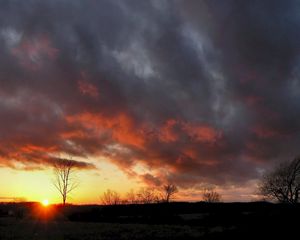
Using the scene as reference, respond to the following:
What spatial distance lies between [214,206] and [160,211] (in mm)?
12253

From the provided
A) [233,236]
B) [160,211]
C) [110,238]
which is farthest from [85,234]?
[160,211]

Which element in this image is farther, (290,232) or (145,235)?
(145,235)

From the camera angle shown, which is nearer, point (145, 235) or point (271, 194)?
point (145, 235)

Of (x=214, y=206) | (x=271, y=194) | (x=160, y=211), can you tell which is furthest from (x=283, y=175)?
(x=160, y=211)

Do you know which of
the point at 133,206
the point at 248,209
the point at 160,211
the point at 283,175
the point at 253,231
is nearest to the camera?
the point at 253,231

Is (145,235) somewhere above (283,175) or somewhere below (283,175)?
below

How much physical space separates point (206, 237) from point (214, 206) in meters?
44.5

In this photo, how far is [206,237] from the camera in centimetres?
3606

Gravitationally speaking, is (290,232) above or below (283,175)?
below

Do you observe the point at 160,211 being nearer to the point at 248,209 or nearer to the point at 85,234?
the point at 248,209

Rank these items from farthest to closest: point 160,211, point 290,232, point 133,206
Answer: point 133,206
point 160,211
point 290,232

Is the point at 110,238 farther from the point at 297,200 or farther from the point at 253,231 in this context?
the point at 297,200

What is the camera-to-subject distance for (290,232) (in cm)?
3359

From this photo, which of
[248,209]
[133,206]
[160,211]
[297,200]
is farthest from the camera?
[297,200]
